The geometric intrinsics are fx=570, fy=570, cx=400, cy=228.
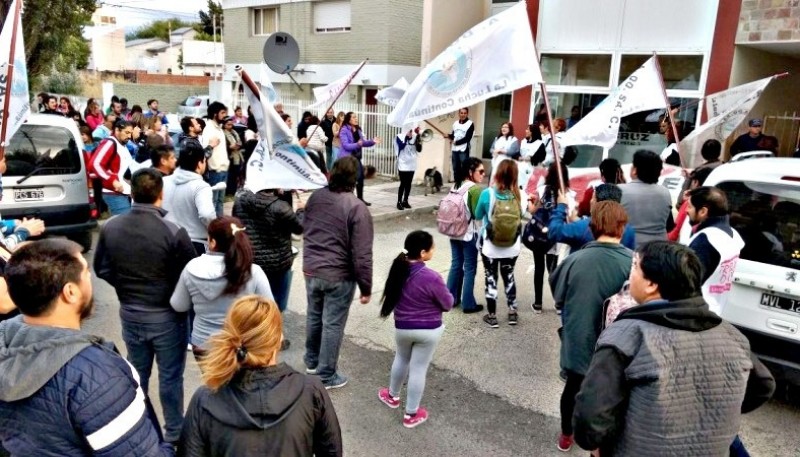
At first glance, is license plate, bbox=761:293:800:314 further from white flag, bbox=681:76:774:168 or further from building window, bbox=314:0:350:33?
building window, bbox=314:0:350:33

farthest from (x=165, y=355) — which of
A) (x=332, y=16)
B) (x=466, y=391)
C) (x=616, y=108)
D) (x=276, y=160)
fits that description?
(x=332, y=16)

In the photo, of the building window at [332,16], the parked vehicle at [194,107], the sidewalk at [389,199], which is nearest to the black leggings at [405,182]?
the sidewalk at [389,199]

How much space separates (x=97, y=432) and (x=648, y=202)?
4.25m

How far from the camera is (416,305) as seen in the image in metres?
3.83

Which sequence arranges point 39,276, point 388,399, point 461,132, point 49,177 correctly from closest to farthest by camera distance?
point 39,276
point 388,399
point 49,177
point 461,132

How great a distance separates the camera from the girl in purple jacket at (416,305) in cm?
382

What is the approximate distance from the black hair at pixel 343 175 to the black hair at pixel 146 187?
4.00 feet

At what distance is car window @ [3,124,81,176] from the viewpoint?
690 cm

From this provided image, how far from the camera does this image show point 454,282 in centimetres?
609

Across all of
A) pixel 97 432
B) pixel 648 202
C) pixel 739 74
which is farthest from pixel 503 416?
pixel 739 74

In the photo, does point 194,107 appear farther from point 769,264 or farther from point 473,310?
point 769,264

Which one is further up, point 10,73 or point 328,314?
point 10,73

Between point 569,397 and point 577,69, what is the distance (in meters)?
10.7

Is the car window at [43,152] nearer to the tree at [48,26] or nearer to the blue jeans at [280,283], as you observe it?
the blue jeans at [280,283]
